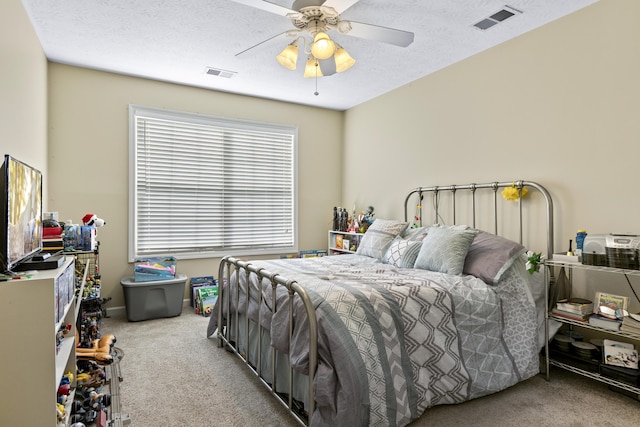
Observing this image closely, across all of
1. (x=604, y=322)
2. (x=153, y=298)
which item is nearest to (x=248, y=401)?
(x=153, y=298)

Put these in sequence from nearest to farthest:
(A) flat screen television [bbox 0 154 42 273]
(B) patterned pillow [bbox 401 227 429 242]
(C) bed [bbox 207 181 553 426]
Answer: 1. (A) flat screen television [bbox 0 154 42 273]
2. (C) bed [bbox 207 181 553 426]
3. (B) patterned pillow [bbox 401 227 429 242]

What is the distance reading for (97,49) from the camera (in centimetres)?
327

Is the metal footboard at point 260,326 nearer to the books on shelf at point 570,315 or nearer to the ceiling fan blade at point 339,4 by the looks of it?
the ceiling fan blade at point 339,4

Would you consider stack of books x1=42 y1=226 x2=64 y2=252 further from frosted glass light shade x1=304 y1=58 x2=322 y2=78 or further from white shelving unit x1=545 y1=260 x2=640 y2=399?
white shelving unit x1=545 y1=260 x2=640 y2=399

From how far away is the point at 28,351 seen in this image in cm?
139

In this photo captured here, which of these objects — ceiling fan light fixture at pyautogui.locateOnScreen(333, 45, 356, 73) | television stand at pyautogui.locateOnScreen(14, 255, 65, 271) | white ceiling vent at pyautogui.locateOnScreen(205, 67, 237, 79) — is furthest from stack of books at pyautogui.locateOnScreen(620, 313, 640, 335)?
white ceiling vent at pyautogui.locateOnScreen(205, 67, 237, 79)

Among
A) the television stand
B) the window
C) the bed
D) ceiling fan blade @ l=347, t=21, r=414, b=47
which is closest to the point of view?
the television stand

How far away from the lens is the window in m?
4.05

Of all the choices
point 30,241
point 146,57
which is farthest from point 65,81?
point 30,241

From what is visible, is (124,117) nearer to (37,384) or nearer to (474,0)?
(37,384)

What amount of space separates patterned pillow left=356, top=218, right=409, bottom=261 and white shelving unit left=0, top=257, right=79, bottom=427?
2499 mm

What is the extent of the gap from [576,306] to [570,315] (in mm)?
70

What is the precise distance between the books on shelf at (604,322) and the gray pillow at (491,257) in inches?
21.5

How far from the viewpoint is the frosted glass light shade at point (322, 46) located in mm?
2291
